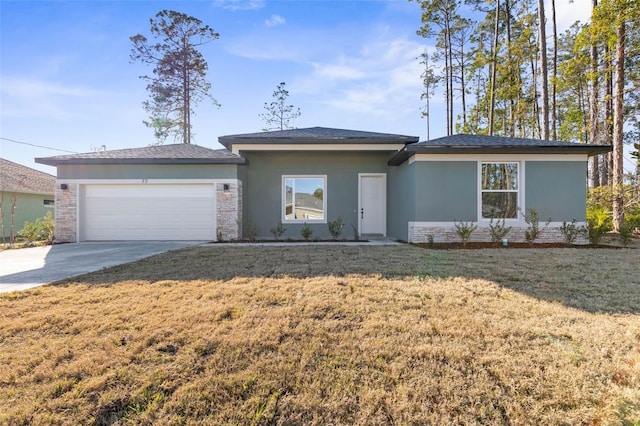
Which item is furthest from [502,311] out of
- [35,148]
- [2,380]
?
A: [35,148]

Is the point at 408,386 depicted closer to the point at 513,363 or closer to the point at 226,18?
the point at 513,363

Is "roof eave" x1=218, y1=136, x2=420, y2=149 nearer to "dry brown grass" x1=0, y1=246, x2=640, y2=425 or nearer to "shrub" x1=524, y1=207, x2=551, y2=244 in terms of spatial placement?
Answer: "shrub" x1=524, y1=207, x2=551, y2=244

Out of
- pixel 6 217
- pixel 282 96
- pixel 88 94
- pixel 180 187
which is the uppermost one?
pixel 282 96

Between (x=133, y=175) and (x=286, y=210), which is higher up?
(x=133, y=175)

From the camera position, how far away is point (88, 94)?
49.7ft

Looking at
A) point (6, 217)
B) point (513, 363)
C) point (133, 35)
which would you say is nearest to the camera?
point (513, 363)

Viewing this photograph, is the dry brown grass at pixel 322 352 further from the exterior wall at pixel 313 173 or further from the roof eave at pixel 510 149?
the exterior wall at pixel 313 173

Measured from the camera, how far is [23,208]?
1474 cm

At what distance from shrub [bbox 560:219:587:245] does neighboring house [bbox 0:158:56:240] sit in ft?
67.1

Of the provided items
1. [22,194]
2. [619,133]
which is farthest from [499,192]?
[22,194]

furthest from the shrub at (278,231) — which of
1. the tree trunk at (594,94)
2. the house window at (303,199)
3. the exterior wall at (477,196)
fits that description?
the tree trunk at (594,94)

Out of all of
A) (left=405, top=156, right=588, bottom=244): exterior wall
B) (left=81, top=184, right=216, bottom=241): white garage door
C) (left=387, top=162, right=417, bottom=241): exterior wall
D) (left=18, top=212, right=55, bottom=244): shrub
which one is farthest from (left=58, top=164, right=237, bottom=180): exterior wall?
(left=405, top=156, right=588, bottom=244): exterior wall

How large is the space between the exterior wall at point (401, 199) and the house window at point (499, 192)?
1.87 metres

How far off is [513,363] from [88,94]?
19.9m
